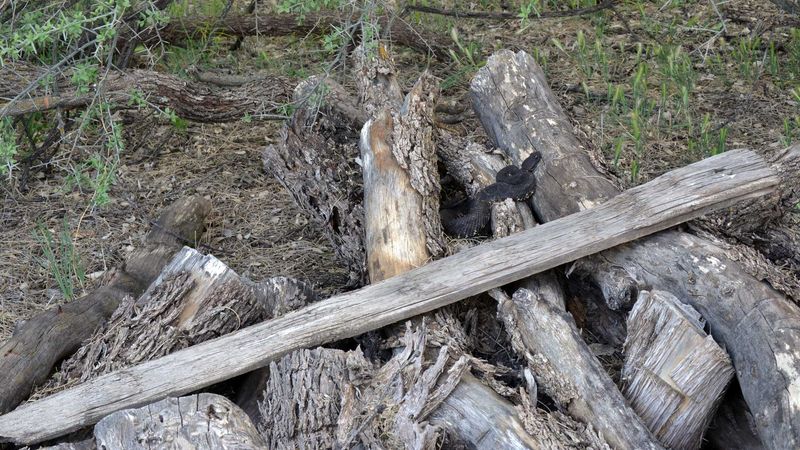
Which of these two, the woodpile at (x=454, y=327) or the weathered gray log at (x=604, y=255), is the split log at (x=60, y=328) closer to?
the woodpile at (x=454, y=327)

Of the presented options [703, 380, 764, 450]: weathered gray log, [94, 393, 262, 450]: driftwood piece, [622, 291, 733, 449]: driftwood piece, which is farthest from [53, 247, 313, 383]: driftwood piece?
[703, 380, 764, 450]: weathered gray log

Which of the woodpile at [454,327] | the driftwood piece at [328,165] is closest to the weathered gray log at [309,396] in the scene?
the woodpile at [454,327]

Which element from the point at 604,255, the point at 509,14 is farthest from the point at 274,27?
the point at 604,255

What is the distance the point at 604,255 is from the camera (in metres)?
3.49

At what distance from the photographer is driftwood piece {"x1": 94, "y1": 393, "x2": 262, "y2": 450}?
9.37 ft

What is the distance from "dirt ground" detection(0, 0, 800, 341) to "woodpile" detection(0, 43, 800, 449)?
49cm

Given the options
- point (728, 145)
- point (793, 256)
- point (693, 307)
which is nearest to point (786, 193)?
point (793, 256)

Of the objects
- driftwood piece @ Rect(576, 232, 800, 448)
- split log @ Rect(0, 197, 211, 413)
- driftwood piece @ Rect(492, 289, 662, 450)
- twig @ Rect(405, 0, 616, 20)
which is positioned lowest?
twig @ Rect(405, 0, 616, 20)

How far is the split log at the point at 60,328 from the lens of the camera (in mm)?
3506

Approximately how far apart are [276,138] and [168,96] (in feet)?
3.09

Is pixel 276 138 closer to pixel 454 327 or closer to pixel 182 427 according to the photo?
pixel 454 327

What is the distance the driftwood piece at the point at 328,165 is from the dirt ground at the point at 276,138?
0.27 metres

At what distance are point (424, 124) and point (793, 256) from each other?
5.75 ft

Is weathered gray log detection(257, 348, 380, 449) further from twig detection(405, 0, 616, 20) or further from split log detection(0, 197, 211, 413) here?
twig detection(405, 0, 616, 20)
